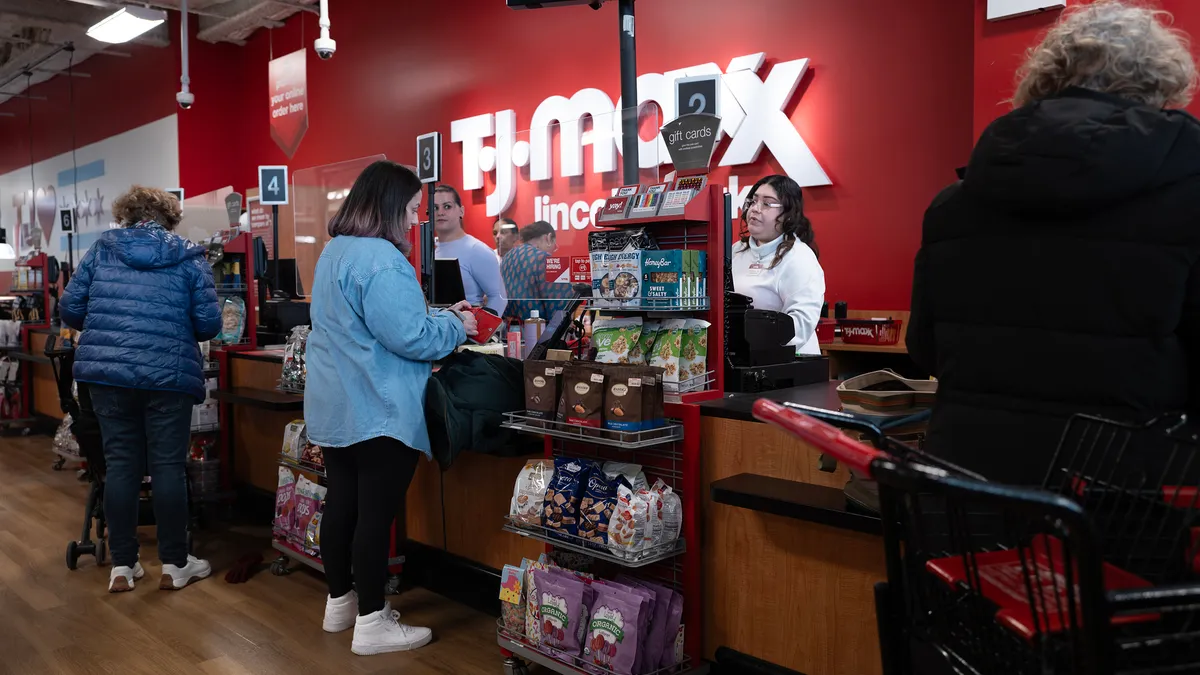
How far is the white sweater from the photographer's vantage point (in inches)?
166

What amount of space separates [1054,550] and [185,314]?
3650 millimetres

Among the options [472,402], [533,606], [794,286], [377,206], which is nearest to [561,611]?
[533,606]

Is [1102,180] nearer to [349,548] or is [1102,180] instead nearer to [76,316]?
[349,548]

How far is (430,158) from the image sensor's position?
14.5 ft

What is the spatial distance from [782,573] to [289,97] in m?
8.39

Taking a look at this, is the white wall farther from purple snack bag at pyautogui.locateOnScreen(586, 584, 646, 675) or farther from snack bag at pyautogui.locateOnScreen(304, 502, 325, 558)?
purple snack bag at pyautogui.locateOnScreen(586, 584, 646, 675)

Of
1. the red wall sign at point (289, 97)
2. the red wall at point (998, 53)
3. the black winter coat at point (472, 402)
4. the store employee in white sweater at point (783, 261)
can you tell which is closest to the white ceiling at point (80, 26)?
the red wall sign at point (289, 97)

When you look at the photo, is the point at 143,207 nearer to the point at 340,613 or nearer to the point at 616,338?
the point at 340,613

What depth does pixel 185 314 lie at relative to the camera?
4008 millimetres

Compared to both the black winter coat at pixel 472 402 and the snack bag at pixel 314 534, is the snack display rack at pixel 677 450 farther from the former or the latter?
the snack bag at pixel 314 534

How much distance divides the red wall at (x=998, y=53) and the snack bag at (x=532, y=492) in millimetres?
2746

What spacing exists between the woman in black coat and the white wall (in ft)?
32.1

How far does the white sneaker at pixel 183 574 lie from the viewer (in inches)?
155

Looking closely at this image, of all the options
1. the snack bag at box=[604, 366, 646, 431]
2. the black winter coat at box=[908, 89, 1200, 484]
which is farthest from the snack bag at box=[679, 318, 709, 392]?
the black winter coat at box=[908, 89, 1200, 484]
